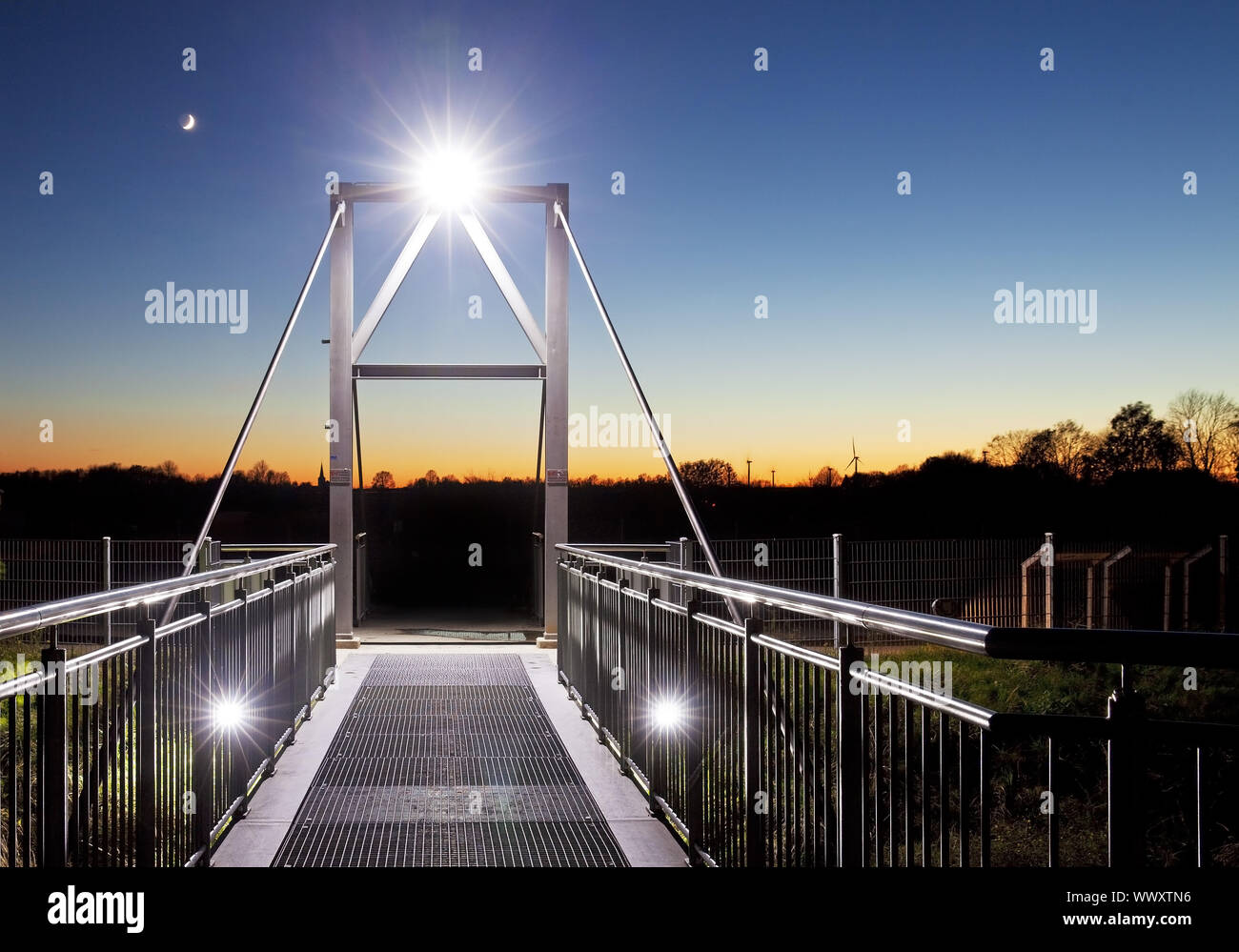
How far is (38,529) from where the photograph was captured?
25.3 metres

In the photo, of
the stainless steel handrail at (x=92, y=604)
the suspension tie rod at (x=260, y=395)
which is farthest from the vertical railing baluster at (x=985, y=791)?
the suspension tie rod at (x=260, y=395)

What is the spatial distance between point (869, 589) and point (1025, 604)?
1906 millimetres

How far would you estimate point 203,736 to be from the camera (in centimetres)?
343

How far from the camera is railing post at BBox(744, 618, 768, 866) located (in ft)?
9.48

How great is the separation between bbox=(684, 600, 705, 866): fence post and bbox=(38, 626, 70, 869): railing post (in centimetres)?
192

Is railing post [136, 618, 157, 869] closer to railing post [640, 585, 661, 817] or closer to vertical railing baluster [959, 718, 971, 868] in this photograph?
railing post [640, 585, 661, 817]

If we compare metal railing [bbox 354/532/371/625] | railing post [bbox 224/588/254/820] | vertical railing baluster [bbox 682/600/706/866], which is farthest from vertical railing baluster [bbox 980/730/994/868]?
metal railing [bbox 354/532/371/625]

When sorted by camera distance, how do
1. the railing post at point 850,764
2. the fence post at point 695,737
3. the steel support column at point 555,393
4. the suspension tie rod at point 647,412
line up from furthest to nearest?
the steel support column at point 555,393, the suspension tie rod at point 647,412, the fence post at point 695,737, the railing post at point 850,764

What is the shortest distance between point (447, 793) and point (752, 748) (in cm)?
186

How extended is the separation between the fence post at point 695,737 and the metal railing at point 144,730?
1632 mm

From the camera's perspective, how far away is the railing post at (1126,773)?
5.47ft

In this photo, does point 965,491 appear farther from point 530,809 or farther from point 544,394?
point 530,809

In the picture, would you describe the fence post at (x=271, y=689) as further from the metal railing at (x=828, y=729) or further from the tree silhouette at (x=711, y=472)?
the tree silhouette at (x=711, y=472)
